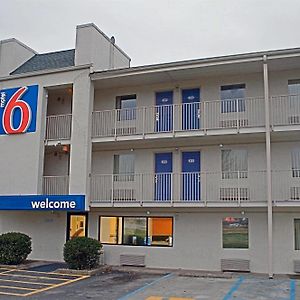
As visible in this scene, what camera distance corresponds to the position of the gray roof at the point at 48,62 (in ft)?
68.4

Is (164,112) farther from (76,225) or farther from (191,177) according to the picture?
(76,225)

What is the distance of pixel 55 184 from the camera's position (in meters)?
18.9

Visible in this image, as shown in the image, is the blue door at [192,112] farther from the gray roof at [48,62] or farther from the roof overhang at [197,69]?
the gray roof at [48,62]

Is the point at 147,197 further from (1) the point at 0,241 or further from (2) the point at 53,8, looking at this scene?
(2) the point at 53,8

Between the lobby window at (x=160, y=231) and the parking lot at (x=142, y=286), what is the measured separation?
1898 millimetres

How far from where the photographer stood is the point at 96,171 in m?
19.0

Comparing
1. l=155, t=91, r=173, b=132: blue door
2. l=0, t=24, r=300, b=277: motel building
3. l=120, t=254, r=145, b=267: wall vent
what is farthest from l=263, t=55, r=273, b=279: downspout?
l=120, t=254, r=145, b=267: wall vent

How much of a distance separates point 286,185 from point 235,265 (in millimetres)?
3564

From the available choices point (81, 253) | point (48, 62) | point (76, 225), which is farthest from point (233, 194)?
point (48, 62)

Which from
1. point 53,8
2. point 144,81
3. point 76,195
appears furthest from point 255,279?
point 53,8

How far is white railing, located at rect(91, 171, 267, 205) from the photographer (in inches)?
632

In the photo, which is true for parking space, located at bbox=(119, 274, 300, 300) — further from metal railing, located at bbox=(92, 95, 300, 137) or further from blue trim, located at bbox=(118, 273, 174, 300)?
metal railing, located at bbox=(92, 95, 300, 137)

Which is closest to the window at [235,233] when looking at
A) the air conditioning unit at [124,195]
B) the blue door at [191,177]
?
the blue door at [191,177]

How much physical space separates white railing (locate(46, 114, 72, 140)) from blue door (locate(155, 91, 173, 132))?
156 inches
